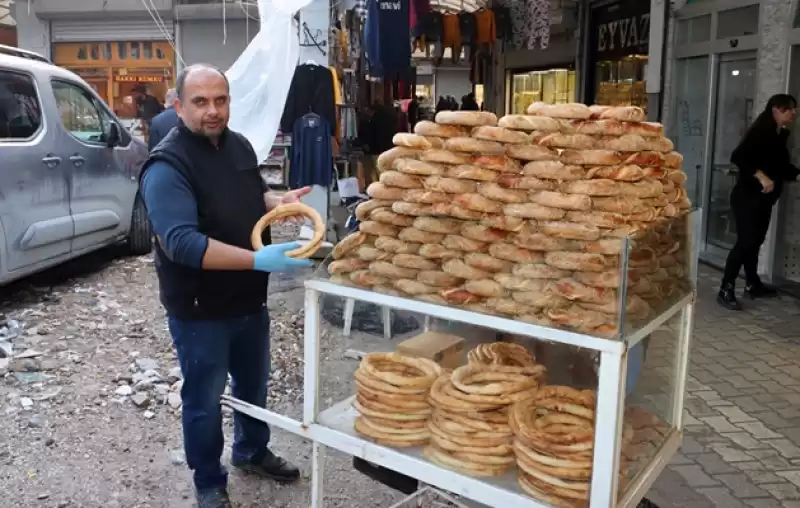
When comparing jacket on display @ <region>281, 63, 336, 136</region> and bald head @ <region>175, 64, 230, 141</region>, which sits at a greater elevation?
jacket on display @ <region>281, 63, 336, 136</region>

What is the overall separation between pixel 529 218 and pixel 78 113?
6.10 meters

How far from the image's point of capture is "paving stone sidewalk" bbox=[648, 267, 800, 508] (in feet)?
11.7

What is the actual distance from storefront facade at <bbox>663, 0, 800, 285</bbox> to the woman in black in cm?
71

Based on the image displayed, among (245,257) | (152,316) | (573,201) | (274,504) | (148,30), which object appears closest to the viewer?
(573,201)

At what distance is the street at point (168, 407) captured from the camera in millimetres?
3520

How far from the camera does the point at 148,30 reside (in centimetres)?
1802

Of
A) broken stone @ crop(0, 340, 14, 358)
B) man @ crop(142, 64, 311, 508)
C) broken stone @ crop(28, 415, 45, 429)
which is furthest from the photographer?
broken stone @ crop(0, 340, 14, 358)

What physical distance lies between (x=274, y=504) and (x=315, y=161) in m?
4.71

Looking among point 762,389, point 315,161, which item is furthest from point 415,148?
point 315,161

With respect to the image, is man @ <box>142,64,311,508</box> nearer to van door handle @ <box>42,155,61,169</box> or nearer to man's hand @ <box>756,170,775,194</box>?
van door handle @ <box>42,155,61,169</box>

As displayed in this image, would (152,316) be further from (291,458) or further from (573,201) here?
(573,201)

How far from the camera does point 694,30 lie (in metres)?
8.56

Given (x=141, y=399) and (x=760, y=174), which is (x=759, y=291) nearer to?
(x=760, y=174)

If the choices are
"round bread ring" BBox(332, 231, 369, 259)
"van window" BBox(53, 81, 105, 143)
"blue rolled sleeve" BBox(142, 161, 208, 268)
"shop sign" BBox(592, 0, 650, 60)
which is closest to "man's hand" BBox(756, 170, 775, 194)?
"shop sign" BBox(592, 0, 650, 60)
